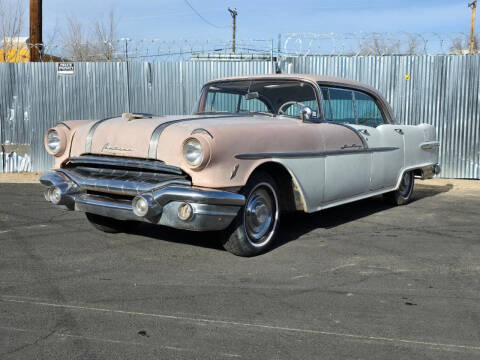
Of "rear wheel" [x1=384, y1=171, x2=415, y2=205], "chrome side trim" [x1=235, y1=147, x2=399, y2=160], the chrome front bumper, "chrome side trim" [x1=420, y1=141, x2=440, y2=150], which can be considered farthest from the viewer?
"chrome side trim" [x1=420, y1=141, x2=440, y2=150]

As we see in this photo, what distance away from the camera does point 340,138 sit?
5.25m

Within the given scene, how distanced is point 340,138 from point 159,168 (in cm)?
211

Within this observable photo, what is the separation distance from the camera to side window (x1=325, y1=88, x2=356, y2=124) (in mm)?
5402

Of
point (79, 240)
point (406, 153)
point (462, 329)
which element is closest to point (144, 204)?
point (79, 240)

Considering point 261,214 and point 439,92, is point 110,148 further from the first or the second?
point 439,92

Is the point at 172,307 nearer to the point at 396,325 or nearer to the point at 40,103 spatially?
the point at 396,325

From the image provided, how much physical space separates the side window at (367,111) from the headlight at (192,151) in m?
2.67

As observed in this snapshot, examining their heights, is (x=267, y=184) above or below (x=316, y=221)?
above

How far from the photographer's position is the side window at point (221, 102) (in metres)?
5.47

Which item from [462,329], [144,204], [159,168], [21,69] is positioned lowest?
[462,329]

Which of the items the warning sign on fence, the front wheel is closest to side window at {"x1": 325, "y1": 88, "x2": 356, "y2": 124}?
the front wheel

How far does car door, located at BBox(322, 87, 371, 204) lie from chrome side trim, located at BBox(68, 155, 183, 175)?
1739mm

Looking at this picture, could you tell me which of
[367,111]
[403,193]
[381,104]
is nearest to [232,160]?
[367,111]

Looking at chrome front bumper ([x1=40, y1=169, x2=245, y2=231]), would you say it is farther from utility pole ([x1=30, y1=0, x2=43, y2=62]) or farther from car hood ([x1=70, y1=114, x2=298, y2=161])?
utility pole ([x1=30, y1=0, x2=43, y2=62])
